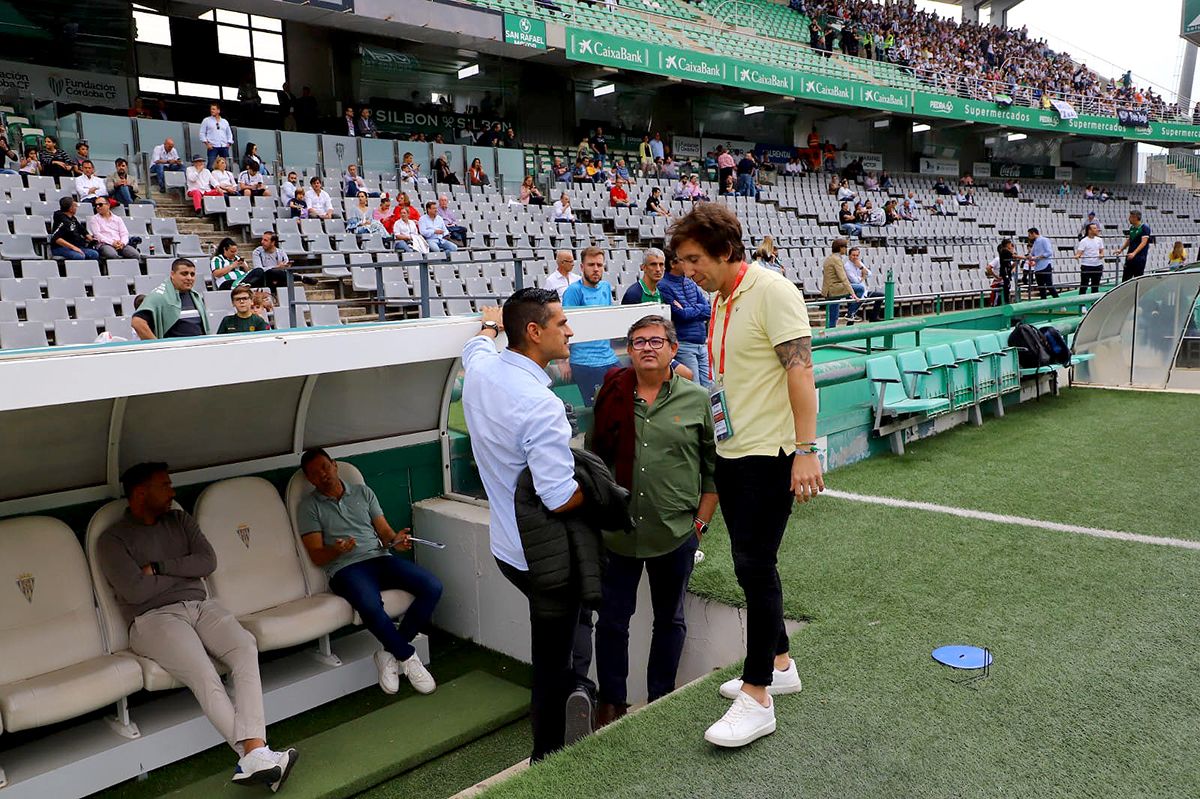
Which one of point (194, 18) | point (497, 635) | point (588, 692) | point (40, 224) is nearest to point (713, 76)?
point (194, 18)

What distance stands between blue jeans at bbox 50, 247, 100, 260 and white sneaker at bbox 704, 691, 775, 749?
9.63 meters

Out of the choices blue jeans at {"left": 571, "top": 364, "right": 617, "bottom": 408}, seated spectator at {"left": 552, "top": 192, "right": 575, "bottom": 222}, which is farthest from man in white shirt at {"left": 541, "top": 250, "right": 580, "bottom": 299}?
seated spectator at {"left": 552, "top": 192, "right": 575, "bottom": 222}

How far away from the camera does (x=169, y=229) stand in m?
11.4

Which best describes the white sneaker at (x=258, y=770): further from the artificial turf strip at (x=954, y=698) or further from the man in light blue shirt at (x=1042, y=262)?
the man in light blue shirt at (x=1042, y=262)

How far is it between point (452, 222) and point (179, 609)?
414 inches

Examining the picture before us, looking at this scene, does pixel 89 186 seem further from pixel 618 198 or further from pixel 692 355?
pixel 618 198

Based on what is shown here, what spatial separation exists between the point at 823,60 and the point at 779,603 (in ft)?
94.3

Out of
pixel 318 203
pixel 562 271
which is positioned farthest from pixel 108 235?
pixel 562 271

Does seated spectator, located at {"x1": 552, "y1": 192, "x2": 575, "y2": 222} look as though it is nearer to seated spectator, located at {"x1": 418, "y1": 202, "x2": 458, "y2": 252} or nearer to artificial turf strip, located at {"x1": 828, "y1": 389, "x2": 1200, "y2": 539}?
seated spectator, located at {"x1": 418, "y1": 202, "x2": 458, "y2": 252}

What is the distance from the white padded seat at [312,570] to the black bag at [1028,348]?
7248 millimetres

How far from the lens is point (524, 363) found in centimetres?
299

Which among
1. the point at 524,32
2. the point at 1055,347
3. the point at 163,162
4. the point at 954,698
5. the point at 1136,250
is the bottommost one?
the point at 954,698

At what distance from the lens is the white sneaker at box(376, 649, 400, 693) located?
494 centimetres

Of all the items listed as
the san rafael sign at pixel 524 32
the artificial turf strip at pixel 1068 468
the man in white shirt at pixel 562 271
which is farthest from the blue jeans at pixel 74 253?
the san rafael sign at pixel 524 32
